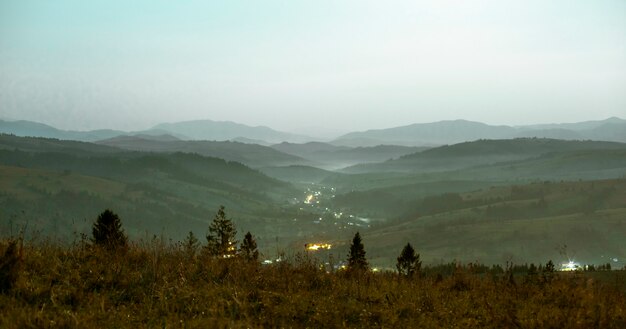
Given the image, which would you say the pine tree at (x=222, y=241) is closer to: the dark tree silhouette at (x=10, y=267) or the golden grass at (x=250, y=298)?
the golden grass at (x=250, y=298)

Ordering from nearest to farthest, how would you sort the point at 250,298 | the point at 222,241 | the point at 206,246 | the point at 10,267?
the point at 10,267 < the point at 250,298 < the point at 206,246 < the point at 222,241

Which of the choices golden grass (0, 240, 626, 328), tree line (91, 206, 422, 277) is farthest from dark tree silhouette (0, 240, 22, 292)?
tree line (91, 206, 422, 277)

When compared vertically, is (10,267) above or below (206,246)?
above

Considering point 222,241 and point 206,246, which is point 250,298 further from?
point 222,241

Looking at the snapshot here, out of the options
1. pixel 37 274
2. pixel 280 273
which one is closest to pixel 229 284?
pixel 280 273

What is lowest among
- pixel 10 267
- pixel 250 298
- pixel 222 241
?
pixel 222 241

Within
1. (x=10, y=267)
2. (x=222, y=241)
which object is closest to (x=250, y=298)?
(x=10, y=267)

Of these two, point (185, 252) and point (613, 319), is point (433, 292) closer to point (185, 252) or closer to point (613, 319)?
point (613, 319)
